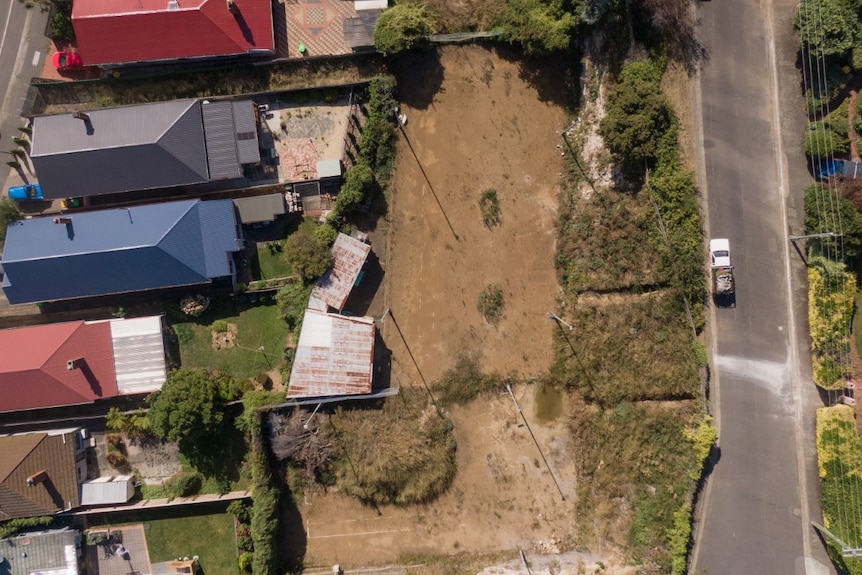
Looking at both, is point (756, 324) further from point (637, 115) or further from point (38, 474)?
point (38, 474)

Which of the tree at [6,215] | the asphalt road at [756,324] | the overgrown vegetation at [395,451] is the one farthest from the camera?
the overgrown vegetation at [395,451]

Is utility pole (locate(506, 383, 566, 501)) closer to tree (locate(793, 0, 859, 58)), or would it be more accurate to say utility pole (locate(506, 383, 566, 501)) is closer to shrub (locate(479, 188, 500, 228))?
shrub (locate(479, 188, 500, 228))

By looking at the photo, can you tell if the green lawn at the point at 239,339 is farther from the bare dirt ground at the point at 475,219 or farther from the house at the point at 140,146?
the house at the point at 140,146

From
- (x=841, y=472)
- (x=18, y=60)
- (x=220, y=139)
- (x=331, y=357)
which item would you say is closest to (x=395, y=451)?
(x=331, y=357)

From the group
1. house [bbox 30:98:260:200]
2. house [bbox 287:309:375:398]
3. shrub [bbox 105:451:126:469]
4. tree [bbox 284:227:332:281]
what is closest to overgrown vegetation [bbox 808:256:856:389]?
house [bbox 287:309:375:398]

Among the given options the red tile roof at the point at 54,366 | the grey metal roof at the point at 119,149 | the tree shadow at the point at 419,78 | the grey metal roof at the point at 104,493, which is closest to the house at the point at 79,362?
the red tile roof at the point at 54,366

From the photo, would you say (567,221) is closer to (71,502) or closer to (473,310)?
(473,310)
